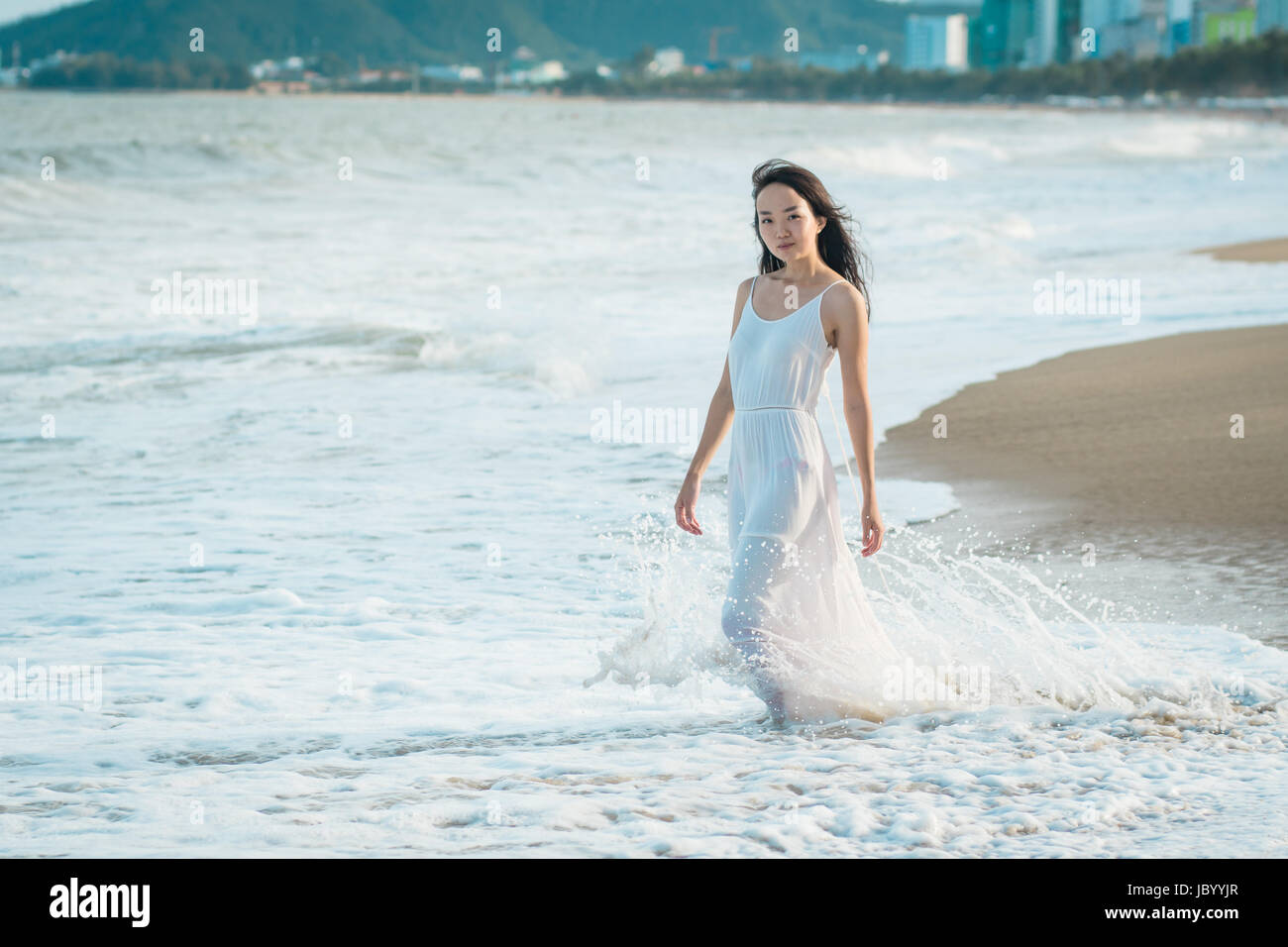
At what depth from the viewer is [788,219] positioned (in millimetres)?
4141

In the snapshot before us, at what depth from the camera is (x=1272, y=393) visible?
9.51 metres

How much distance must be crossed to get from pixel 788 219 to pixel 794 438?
0.63 meters

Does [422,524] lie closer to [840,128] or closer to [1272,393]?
[1272,393]

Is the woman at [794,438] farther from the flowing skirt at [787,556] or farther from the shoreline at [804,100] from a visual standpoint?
the shoreline at [804,100]

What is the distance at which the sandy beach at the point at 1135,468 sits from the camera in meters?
6.18

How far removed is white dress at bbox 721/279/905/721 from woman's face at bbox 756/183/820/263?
169mm

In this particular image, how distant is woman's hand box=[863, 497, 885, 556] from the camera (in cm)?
409

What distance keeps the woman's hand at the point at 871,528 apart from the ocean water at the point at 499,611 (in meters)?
0.65

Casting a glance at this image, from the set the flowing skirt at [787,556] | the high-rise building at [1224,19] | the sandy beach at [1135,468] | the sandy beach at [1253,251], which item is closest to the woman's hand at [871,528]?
the flowing skirt at [787,556]

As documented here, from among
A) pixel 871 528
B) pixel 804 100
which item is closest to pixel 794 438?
pixel 871 528

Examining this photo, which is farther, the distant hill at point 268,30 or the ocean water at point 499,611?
the distant hill at point 268,30

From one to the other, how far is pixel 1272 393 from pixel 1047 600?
4622mm

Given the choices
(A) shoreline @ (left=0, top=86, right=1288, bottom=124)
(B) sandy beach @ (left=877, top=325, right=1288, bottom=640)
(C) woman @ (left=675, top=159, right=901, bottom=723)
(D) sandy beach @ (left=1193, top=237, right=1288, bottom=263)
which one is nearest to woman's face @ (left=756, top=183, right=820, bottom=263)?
(C) woman @ (left=675, top=159, right=901, bottom=723)

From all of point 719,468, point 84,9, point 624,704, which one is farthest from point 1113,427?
point 84,9
